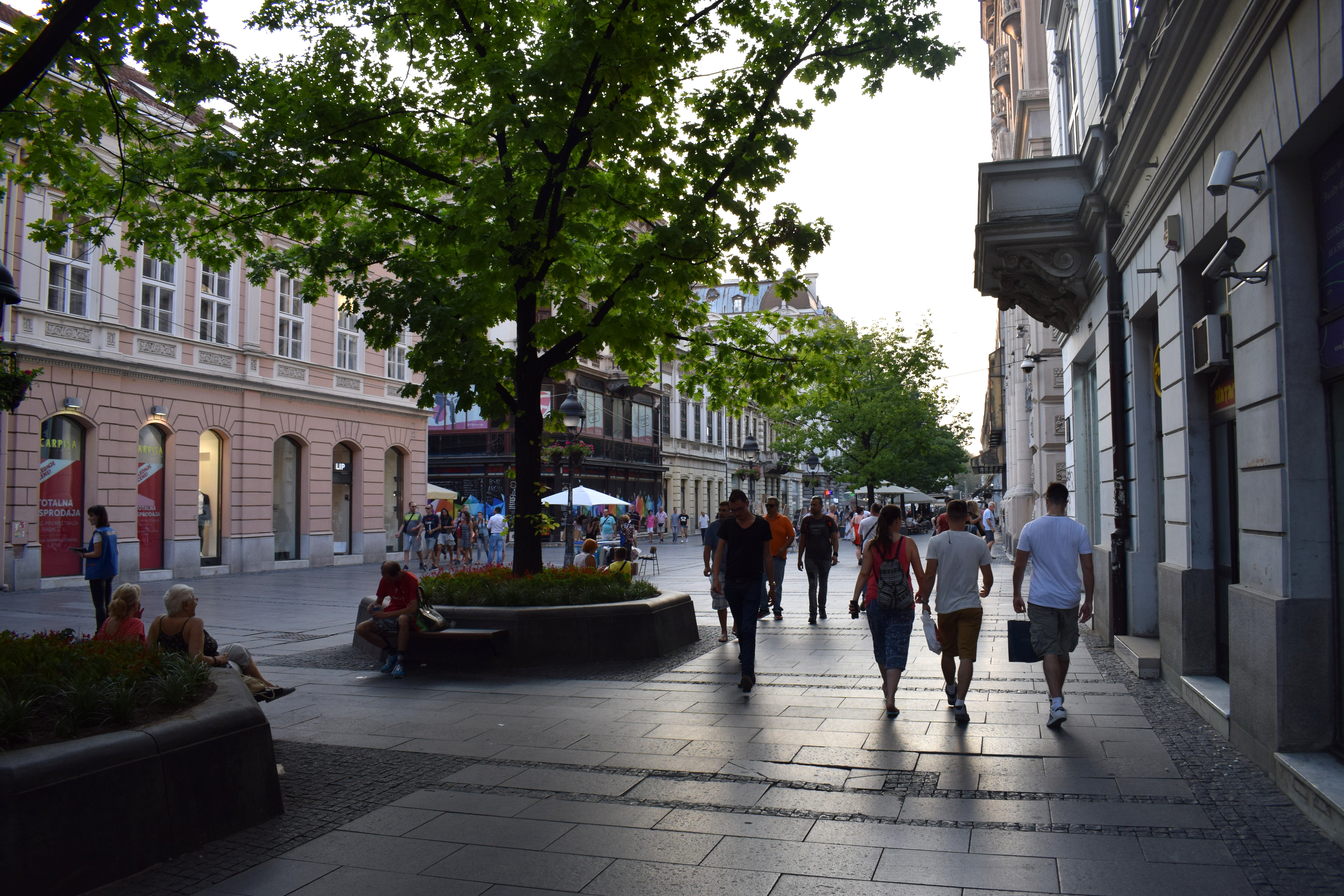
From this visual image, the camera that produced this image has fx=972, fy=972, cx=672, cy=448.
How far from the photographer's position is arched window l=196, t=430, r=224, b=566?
24406 millimetres

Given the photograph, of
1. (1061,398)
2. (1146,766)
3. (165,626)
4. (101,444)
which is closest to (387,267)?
(165,626)

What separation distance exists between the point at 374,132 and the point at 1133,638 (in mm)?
9801

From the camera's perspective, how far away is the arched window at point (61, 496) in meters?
19.8

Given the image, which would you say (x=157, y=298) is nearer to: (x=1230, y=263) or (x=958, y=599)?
(x=958, y=599)

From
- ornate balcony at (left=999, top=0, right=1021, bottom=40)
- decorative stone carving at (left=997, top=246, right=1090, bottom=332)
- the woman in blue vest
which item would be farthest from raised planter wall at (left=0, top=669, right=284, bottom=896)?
ornate balcony at (left=999, top=0, right=1021, bottom=40)

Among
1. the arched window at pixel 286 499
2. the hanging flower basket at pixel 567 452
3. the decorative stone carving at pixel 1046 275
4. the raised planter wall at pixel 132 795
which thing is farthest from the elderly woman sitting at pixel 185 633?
the arched window at pixel 286 499

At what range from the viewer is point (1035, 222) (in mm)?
12102

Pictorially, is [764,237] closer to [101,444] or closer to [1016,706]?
[1016,706]

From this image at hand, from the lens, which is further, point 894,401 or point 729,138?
point 894,401

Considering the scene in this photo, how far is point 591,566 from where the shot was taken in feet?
47.0

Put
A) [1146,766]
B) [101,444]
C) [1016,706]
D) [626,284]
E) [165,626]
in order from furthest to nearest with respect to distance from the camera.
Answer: [101,444], [626,284], [1016,706], [165,626], [1146,766]

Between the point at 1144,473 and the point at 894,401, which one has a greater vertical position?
the point at 894,401

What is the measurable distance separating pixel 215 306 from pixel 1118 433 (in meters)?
21.8

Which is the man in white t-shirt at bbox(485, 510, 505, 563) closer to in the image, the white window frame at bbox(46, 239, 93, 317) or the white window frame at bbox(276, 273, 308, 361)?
the white window frame at bbox(276, 273, 308, 361)
